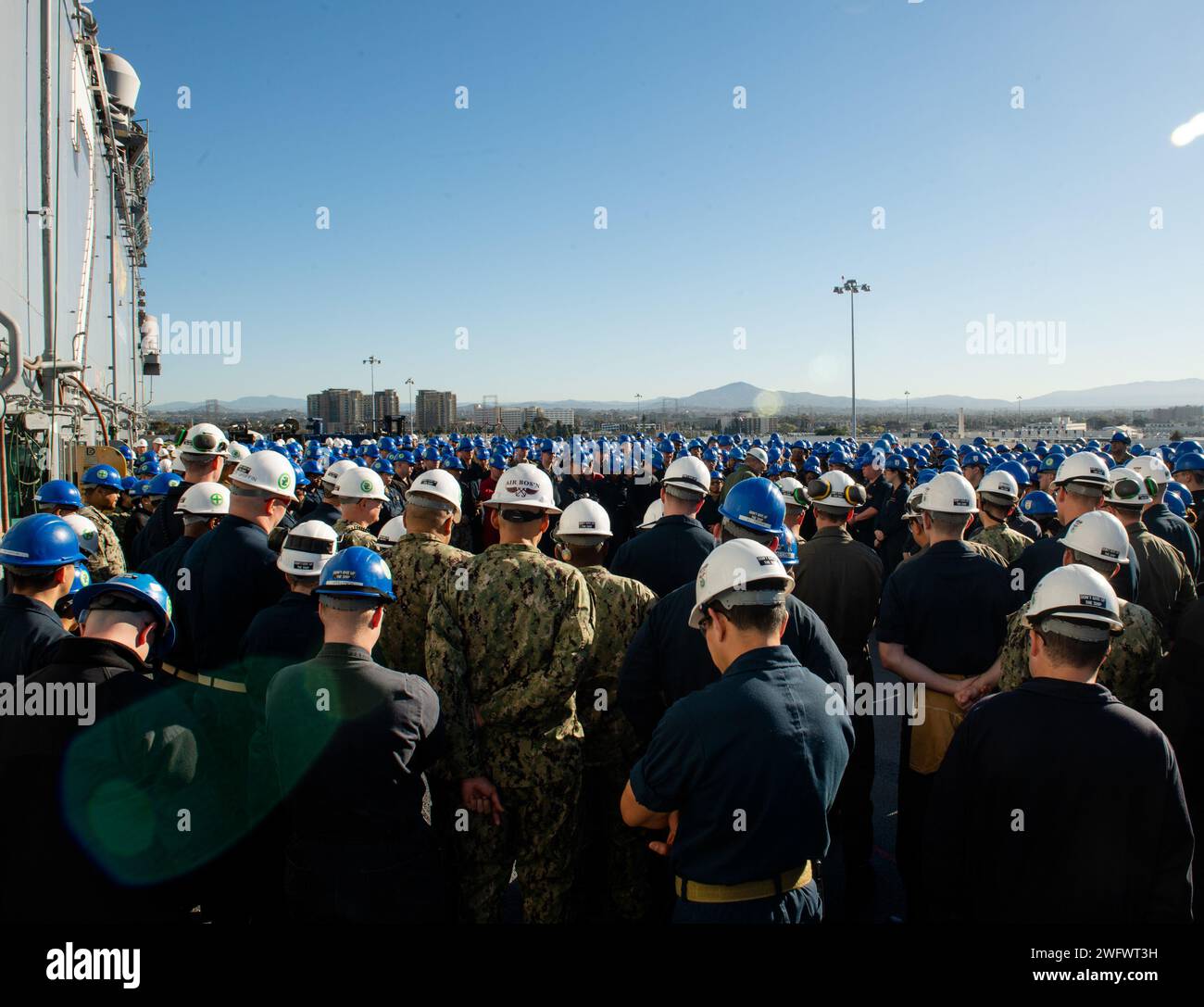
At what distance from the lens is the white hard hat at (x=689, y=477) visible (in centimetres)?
511

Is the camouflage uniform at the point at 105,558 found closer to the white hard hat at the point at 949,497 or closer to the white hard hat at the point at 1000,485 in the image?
the white hard hat at the point at 949,497

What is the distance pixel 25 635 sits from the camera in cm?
335

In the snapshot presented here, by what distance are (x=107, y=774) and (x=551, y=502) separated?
7.32 ft

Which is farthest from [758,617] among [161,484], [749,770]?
[161,484]

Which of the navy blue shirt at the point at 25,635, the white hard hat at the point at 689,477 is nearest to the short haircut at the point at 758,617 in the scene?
the white hard hat at the point at 689,477

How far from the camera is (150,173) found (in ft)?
121

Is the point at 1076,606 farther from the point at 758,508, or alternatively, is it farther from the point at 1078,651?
the point at 758,508

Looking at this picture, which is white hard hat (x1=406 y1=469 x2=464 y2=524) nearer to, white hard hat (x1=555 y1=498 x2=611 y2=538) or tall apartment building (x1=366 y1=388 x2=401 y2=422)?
white hard hat (x1=555 y1=498 x2=611 y2=538)

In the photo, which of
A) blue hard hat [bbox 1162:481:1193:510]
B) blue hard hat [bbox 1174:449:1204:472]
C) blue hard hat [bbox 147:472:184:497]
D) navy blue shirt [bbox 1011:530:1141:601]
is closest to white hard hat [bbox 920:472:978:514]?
navy blue shirt [bbox 1011:530:1141:601]

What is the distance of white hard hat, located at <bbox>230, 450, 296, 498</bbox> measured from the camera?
4629 millimetres

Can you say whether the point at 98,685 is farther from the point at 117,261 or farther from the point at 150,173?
the point at 150,173

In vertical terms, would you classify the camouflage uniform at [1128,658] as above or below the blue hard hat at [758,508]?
below

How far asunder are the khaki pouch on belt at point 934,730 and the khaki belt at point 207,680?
383cm
